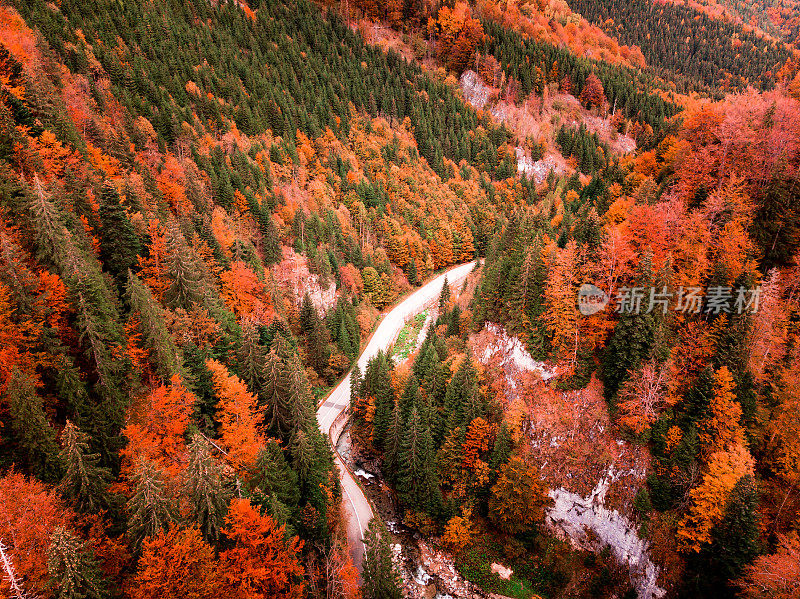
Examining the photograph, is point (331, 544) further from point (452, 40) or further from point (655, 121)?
point (452, 40)

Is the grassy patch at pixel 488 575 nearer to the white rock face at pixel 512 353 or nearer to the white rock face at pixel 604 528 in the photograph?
the white rock face at pixel 604 528

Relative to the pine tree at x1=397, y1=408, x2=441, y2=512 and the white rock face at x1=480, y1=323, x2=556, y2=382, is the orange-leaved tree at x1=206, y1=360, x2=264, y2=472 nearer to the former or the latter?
the pine tree at x1=397, y1=408, x2=441, y2=512

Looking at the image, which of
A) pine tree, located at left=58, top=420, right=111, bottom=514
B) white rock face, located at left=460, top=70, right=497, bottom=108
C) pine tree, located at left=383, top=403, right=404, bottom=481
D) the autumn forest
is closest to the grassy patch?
the autumn forest

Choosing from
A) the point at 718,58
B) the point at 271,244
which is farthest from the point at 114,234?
the point at 718,58

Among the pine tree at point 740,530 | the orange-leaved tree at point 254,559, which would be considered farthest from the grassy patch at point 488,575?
the orange-leaved tree at point 254,559

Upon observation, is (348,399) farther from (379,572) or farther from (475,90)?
(475,90)
